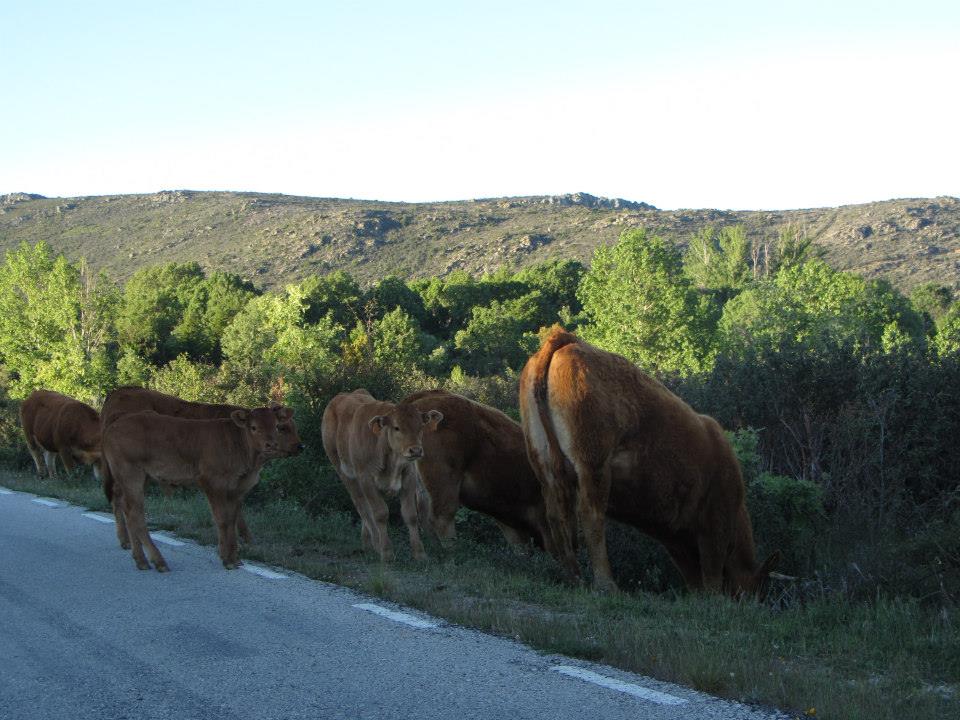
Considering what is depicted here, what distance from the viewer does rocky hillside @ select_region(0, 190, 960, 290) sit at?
3878 inches

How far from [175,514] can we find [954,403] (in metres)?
9.59

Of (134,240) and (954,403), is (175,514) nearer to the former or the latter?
(954,403)

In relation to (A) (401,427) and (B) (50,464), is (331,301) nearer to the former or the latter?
(B) (50,464)

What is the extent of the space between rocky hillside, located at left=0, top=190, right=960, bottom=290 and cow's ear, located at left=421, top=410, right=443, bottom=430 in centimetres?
8091

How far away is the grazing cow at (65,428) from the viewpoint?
57.5ft

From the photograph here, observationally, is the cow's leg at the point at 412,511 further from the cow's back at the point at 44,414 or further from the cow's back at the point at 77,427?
the cow's back at the point at 44,414

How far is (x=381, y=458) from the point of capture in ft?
36.7

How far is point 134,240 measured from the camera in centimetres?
11194

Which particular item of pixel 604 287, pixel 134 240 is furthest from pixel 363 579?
pixel 134 240

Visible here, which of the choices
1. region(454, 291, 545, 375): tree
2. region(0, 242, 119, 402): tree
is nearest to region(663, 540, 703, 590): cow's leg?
region(0, 242, 119, 402): tree

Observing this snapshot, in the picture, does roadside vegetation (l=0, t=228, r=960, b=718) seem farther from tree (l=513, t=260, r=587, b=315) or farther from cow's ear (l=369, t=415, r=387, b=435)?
tree (l=513, t=260, r=587, b=315)

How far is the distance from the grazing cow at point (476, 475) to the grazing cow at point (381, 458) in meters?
0.34

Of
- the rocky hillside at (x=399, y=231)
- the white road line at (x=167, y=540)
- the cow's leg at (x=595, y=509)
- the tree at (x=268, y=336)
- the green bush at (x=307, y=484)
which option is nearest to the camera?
the cow's leg at (x=595, y=509)

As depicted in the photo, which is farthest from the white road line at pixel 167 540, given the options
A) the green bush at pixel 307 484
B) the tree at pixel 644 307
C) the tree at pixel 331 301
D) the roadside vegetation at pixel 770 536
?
the tree at pixel 331 301
